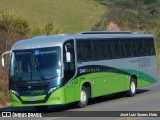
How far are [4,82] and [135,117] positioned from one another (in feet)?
36.0

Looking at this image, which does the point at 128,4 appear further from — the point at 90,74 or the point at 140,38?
the point at 90,74

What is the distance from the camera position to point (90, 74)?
2177cm

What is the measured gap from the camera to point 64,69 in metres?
19.9

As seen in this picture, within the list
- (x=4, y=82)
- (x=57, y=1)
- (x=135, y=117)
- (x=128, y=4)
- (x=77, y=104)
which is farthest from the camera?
(x=57, y=1)

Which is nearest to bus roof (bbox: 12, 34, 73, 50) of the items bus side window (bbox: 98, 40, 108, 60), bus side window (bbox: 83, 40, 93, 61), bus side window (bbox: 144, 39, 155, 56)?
bus side window (bbox: 83, 40, 93, 61)

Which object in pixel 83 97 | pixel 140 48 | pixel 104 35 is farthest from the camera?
pixel 140 48

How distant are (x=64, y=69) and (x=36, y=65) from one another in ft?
3.36

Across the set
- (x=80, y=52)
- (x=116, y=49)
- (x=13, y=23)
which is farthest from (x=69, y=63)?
(x=13, y=23)

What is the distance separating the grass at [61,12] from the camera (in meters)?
62.8

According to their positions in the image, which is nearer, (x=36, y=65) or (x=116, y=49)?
(x=36, y=65)

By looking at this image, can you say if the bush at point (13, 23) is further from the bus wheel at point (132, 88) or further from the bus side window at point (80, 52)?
the bus side window at point (80, 52)

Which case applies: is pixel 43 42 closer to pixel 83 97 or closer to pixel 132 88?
pixel 83 97

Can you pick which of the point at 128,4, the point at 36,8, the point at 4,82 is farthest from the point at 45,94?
the point at 128,4

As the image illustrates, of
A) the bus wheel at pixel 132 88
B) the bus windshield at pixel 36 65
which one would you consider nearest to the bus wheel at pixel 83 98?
the bus windshield at pixel 36 65
